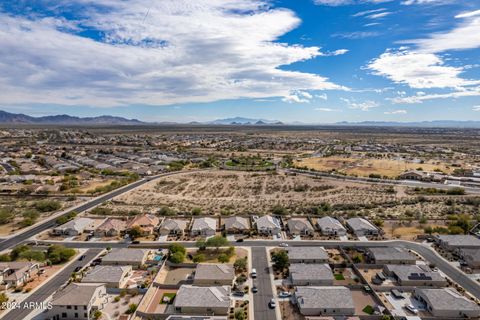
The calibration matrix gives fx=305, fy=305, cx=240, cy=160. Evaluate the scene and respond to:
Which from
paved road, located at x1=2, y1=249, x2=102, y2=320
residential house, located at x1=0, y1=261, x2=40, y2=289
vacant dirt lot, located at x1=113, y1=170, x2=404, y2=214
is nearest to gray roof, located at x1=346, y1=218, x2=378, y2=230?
vacant dirt lot, located at x1=113, y1=170, x2=404, y2=214

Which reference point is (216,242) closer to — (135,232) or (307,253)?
(307,253)

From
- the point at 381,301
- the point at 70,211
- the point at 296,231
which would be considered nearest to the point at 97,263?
the point at 70,211

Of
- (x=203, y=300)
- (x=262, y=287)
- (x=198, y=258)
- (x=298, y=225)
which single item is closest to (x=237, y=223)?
(x=298, y=225)

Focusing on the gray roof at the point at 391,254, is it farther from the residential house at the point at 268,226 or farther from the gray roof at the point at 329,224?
the residential house at the point at 268,226

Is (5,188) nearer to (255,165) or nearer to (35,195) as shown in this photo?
(35,195)

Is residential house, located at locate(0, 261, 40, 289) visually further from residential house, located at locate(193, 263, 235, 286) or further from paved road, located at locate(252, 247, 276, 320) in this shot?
paved road, located at locate(252, 247, 276, 320)

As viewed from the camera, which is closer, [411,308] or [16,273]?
[411,308]
